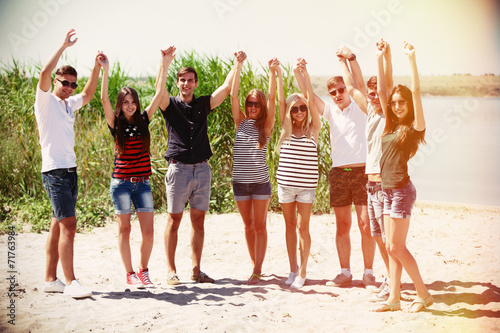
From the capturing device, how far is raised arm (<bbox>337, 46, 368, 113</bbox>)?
444cm

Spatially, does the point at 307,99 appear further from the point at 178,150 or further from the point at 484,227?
the point at 484,227

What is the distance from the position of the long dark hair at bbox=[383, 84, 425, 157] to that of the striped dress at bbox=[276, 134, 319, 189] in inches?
32.7

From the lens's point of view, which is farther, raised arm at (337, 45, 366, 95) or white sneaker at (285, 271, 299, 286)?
white sneaker at (285, 271, 299, 286)

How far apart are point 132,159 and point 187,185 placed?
60cm

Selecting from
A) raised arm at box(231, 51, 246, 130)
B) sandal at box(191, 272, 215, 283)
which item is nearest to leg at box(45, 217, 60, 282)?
sandal at box(191, 272, 215, 283)

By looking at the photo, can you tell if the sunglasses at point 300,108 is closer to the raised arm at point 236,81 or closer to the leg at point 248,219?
the raised arm at point 236,81

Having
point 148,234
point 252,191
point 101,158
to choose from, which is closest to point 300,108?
point 252,191

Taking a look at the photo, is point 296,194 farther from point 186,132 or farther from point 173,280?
point 173,280

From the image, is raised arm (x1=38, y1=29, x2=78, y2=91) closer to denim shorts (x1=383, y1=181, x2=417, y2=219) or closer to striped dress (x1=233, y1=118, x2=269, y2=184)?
striped dress (x1=233, y1=118, x2=269, y2=184)

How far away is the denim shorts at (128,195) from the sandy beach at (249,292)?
81 centimetres

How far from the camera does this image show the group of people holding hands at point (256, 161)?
406cm

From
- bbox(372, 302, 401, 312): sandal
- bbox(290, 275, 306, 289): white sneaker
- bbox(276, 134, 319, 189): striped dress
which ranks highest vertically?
bbox(276, 134, 319, 189): striped dress

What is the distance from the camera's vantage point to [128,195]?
4613 millimetres

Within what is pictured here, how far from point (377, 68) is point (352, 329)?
6.77ft
